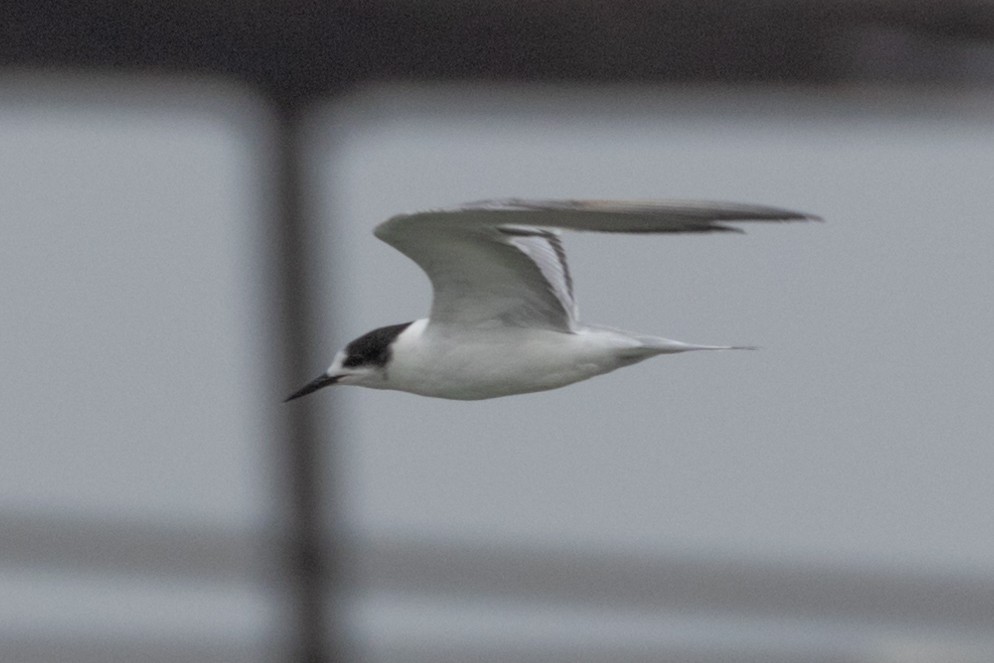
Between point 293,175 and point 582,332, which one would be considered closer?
point 582,332

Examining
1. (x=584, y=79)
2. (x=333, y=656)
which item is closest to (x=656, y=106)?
(x=584, y=79)

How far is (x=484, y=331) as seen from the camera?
416 centimetres

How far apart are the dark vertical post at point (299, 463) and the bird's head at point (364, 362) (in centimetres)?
246

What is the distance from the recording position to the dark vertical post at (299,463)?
7.01 m

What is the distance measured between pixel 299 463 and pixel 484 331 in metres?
3.86

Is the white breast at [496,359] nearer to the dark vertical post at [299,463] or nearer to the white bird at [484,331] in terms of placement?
the white bird at [484,331]

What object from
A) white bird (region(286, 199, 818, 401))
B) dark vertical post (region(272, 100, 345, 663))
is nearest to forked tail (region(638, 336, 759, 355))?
white bird (region(286, 199, 818, 401))

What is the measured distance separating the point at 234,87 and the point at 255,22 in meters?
0.34

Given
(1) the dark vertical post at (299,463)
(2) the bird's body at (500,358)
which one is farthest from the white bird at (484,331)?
(1) the dark vertical post at (299,463)

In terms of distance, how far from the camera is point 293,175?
7.09m

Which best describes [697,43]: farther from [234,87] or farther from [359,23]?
[234,87]

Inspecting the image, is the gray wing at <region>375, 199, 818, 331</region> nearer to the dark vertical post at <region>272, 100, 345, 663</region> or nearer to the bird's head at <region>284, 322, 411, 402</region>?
the bird's head at <region>284, 322, 411, 402</region>

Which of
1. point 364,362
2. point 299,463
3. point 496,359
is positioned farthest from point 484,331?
point 299,463

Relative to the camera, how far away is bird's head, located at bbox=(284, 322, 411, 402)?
429cm
